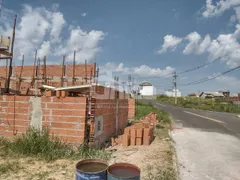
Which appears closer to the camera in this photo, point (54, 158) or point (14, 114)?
point (54, 158)

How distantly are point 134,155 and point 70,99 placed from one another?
2285 mm

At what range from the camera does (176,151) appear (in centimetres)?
671

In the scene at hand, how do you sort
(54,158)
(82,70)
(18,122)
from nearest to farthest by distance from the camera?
(54,158), (18,122), (82,70)

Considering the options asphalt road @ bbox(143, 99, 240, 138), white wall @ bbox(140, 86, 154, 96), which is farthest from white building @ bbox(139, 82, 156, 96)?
asphalt road @ bbox(143, 99, 240, 138)

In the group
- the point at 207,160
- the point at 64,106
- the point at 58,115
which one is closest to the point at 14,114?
the point at 58,115

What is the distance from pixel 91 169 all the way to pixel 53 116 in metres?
2.89

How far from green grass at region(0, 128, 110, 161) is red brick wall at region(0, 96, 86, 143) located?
0.87 feet

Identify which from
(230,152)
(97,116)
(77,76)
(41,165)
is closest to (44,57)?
(77,76)

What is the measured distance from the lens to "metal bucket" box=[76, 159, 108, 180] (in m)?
2.92

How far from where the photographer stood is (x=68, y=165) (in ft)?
15.6

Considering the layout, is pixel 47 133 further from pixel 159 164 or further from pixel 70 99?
pixel 159 164

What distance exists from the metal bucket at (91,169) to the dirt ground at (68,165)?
93 centimetres

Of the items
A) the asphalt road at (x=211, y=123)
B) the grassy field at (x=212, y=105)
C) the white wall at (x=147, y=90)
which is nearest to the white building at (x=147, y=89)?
the white wall at (x=147, y=90)

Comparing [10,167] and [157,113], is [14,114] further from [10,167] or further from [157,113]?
[157,113]
